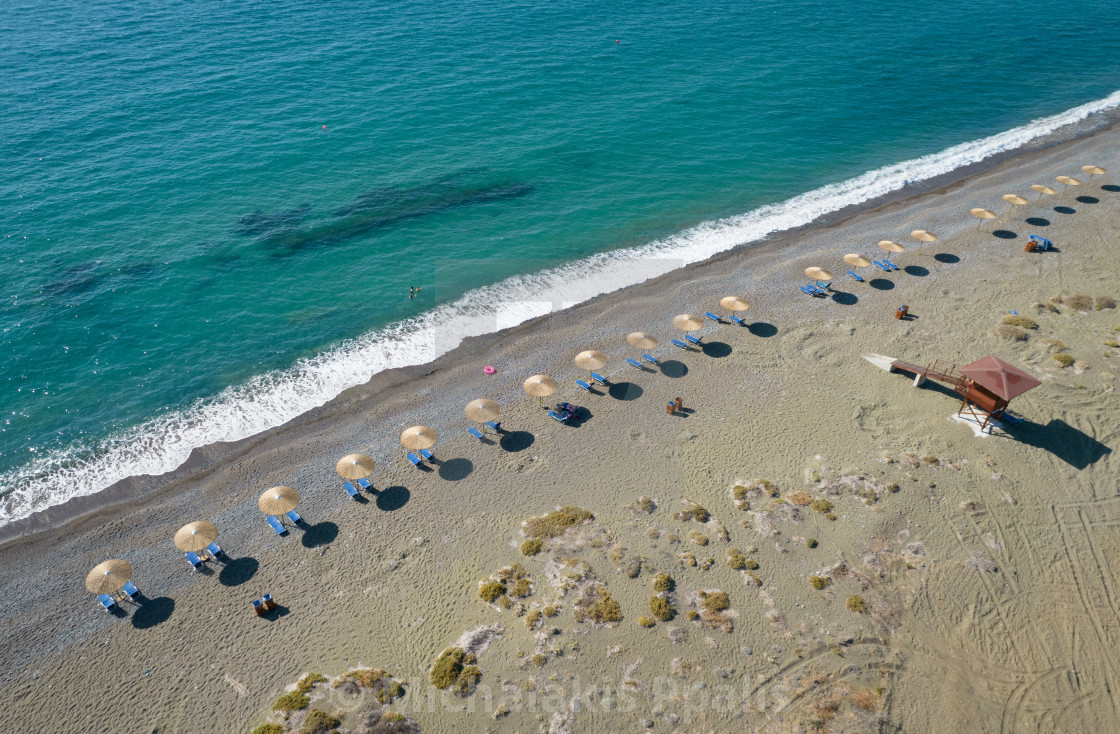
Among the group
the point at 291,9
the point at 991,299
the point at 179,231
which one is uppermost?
the point at 291,9

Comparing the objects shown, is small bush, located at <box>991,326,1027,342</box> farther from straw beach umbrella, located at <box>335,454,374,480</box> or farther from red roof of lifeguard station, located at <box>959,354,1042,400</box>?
straw beach umbrella, located at <box>335,454,374,480</box>

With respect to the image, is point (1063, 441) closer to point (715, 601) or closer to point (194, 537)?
point (715, 601)

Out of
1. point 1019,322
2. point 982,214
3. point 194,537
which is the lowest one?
point 194,537

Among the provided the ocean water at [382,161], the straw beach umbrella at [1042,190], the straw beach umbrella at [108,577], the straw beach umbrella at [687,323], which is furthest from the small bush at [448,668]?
the straw beach umbrella at [1042,190]

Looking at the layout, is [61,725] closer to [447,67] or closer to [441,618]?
[441,618]

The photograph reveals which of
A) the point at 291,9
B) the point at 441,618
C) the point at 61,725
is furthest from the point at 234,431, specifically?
the point at 291,9

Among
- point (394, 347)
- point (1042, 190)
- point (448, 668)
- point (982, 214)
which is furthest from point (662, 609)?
point (1042, 190)

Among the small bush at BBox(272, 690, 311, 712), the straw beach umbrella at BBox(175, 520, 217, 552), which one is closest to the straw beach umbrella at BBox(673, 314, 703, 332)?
the small bush at BBox(272, 690, 311, 712)
